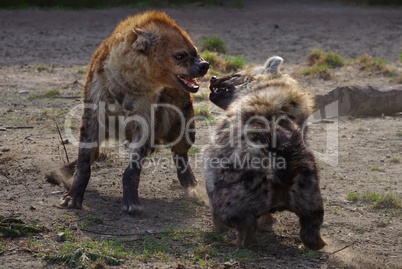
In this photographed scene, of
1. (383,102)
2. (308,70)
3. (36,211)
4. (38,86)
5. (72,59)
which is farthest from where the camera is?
(72,59)

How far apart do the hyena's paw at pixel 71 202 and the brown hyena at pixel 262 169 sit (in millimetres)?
765

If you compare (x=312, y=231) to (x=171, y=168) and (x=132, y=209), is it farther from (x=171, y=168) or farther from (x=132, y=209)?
(x=171, y=168)

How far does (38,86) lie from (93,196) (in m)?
2.81

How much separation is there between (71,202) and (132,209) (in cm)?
34

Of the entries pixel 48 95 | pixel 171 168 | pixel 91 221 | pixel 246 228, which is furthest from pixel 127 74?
pixel 48 95

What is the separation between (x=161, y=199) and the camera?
186 inches

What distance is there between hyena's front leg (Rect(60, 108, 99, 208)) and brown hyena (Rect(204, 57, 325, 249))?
2.48ft

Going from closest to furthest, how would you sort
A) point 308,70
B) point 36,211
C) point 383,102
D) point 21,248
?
1. point 21,248
2. point 36,211
3. point 383,102
4. point 308,70

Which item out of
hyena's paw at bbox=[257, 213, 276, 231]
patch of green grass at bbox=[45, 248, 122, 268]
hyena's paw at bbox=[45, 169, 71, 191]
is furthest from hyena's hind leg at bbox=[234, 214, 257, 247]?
hyena's paw at bbox=[45, 169, 71, 191]

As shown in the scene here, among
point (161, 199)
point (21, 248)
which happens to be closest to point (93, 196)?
point (161, 199)

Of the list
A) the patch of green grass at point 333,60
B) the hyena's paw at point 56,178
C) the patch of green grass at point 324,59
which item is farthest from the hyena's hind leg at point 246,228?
the patch of green grass at point 333,60

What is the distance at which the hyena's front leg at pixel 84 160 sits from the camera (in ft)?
14.4

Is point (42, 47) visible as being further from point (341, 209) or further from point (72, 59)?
point (341, 209)

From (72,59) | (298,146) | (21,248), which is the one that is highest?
(72,59)
